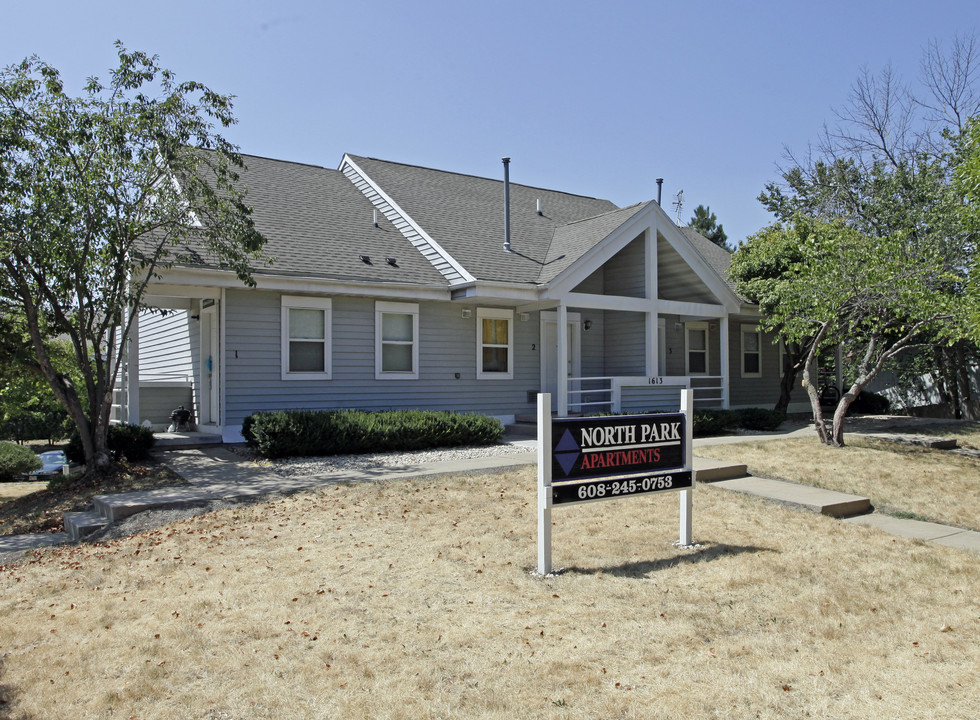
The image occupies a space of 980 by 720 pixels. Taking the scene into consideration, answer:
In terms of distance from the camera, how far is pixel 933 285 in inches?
567

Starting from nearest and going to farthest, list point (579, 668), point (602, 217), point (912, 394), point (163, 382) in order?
1. point (579, 668)
2. point (163, 382)
3. point (602, 217)
4. point (912, 394)

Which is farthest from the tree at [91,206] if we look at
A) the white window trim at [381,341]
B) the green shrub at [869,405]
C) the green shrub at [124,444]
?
the green shrub at [869,405]

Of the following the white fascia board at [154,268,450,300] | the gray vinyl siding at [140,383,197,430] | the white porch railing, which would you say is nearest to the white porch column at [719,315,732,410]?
the white porch railing

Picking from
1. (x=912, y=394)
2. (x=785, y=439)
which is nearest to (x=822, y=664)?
(x=785, y=439)

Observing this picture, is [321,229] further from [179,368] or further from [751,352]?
[751,352]

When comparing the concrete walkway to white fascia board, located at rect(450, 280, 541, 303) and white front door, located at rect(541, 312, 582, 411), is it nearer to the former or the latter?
white fascia board, located at rect(450, 280, 541, 303)

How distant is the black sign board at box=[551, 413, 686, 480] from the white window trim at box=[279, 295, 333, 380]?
28.6ft

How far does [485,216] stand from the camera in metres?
18.6

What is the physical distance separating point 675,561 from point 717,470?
13.7ft

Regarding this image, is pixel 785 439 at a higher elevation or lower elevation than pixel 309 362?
lower

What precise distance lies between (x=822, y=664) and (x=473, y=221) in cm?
1474

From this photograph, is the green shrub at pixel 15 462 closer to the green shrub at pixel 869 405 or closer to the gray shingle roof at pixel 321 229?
the gray shingle roof at pixel 321 229

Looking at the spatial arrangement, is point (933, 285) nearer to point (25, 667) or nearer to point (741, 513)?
point (741, 513)

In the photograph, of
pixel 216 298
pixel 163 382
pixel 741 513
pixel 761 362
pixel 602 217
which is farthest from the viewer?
pixel 761 362
